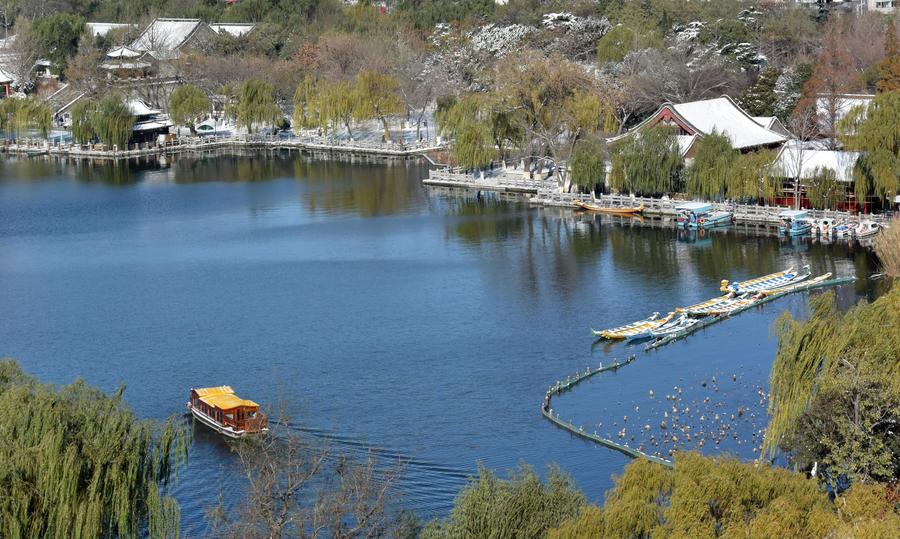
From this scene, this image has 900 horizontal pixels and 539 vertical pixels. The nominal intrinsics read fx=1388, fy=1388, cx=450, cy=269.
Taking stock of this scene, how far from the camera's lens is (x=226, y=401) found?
24062mm

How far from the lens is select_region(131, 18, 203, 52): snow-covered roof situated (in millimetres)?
71688

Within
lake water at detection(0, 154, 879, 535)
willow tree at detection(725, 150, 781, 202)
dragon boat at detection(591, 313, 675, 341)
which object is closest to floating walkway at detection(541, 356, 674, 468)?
lake water at detection(0, 154, 879, 535)

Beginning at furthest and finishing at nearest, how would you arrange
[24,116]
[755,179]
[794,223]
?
[24,116]
[755,179]
[794,223]

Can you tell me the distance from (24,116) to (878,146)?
37352 millimetres

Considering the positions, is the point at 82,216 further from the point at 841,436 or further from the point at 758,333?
the point at 841,436

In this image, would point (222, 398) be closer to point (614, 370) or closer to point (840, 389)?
point (614, 370)

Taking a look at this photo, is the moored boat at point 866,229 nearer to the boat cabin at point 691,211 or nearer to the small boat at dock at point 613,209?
the boat cabin at point 691,211

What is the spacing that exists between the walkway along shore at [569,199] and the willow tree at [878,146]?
0.85 meters

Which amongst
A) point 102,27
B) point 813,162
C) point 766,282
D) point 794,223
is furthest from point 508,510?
point 102,27

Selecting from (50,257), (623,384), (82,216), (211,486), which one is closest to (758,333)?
(623,384)

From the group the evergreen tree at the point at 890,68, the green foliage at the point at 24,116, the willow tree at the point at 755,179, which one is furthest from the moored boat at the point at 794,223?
the green foliage at the point at 24,116

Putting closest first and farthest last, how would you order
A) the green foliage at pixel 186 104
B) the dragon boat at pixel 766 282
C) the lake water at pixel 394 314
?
1. the lake water at pixel 394 314
2. the dragon boat at pixel 766 282
3. the green foliage at pixel 186 104

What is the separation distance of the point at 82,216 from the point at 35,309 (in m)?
12.9

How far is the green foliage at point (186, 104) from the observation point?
2406 inches
